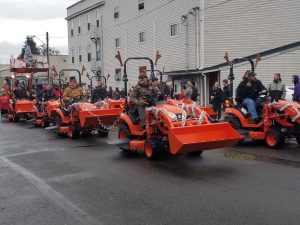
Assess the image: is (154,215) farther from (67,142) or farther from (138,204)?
(67,142)

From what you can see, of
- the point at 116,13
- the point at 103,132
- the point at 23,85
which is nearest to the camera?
the point at 103,132

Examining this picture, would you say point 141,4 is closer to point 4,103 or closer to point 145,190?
point 4,103

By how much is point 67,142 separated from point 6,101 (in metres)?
11.1

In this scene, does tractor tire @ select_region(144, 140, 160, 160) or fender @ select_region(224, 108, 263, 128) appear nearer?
tractor tire @ select_region(144, 140, 160, 160)

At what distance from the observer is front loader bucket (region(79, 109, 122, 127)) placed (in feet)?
41.2

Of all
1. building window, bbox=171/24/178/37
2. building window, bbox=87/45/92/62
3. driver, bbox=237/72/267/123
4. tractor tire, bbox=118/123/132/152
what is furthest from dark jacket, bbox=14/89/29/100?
building window, bbox=87/45/92/62

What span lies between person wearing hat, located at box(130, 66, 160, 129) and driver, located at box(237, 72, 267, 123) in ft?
8.30

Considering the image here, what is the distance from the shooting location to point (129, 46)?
103 feet

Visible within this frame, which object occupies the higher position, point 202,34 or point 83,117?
point 202,34

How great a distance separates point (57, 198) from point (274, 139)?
18.9 feet

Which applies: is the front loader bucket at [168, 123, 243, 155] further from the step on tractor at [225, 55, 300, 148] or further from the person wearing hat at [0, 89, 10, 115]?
the person wearing hat at [0, 89, 10, 115]

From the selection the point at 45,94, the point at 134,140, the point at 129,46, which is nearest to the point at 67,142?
the point at 134,140

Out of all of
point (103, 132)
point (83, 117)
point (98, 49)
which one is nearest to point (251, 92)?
point (83, 117)

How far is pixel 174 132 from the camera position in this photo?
26.3 feet
